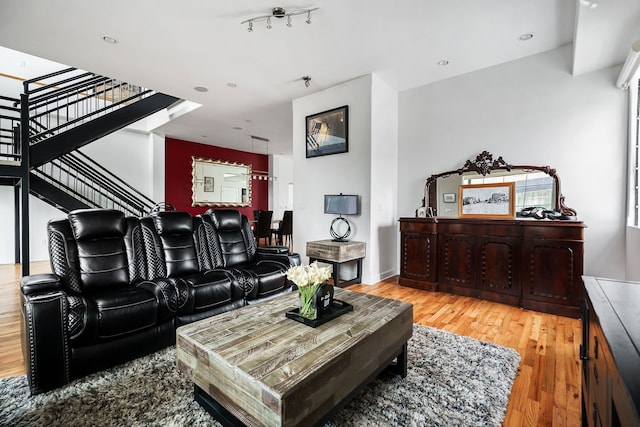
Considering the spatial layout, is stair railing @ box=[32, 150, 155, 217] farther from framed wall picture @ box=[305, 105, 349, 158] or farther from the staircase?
framed wall picture @ box=[305, 105, 349, 158]

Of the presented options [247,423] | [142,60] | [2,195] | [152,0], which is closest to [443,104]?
[152,0]

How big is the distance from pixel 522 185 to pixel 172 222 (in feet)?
13.1

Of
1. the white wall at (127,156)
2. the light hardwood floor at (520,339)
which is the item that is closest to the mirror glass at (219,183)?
the white wall at (127,156)

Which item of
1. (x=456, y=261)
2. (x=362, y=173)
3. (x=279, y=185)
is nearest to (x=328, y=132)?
(x=362, y=173)

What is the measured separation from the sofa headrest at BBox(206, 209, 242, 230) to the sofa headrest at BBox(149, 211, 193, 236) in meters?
0.28

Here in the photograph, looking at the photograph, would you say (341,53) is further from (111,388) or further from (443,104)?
(111,388)

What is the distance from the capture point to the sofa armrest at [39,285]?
1.75 m

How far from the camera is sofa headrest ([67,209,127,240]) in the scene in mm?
2350

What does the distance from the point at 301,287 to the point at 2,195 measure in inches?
292

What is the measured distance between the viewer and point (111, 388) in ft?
5.70

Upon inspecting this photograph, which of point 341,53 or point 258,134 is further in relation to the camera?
point 258,134

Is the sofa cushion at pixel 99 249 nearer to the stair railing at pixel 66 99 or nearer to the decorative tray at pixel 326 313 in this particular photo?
the decorative tray at pixel 326 313

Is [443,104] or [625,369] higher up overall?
[443,104]

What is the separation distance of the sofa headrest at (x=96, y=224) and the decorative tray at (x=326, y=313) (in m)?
1.80
